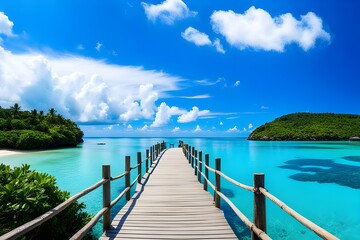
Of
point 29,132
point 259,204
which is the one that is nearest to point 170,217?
point 259,204

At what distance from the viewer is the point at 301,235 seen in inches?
361

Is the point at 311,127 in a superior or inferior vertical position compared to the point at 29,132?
superior

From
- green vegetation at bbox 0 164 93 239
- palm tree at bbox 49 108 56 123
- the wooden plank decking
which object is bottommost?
the wooden plank decking

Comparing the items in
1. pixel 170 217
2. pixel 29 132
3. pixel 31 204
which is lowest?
pixel 170 217

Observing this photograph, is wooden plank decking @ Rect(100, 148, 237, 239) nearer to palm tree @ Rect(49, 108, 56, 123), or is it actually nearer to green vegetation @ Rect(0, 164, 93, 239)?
green vegetation @ Rect(0, 164, 93, 239)

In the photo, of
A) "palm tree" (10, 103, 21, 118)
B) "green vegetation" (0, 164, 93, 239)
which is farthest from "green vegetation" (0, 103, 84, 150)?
"green vegetation" (0, 164, 93, 239)

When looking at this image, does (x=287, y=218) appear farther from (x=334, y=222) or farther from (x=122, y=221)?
(x=122, y=221)

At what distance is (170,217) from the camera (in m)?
5.89

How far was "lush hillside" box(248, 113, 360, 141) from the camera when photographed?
394 feet

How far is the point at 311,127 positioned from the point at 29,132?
125925 mm

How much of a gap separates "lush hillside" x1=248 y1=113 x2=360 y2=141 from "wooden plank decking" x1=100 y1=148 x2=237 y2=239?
12789 cm

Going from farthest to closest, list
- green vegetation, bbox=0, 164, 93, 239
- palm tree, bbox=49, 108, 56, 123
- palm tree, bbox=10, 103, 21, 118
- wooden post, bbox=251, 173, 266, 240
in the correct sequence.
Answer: palm tree, bbox=49, 108, 56, 123, palm tree, bbox=10, 103, 21, 118, green vegetation, bbox=0, 164, 93, 239, wooden post, bbox=251, 173, 266, 240

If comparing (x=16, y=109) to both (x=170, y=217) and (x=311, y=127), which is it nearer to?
(x=170, y=217)

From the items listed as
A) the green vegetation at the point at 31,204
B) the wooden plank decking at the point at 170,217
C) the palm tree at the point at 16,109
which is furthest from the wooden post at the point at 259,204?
the palm tree at the point at 16,109
